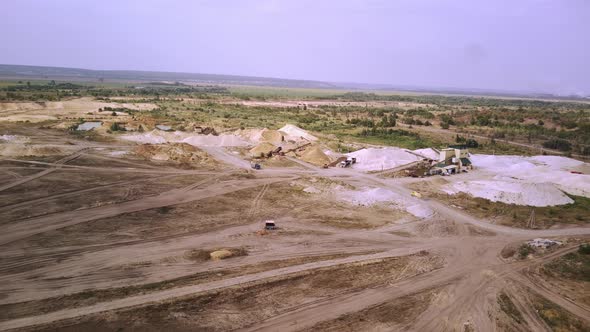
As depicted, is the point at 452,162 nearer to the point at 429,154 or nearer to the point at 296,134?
the point at 429,154

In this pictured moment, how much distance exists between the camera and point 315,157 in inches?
1900

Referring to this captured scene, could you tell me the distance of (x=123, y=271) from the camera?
20047 millimetres

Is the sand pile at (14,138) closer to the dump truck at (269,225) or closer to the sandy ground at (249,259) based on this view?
the sandy ground at (249,259)

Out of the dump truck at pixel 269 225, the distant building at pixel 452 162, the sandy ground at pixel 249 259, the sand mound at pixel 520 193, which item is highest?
the distant building at pixel 452 162

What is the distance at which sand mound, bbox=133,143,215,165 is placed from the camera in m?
46.2

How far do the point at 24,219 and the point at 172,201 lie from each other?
33.8 feet

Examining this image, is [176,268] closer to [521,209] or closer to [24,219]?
[24,219]

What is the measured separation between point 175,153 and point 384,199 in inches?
1066

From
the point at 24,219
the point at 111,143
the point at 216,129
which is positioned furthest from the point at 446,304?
the point at 216,129

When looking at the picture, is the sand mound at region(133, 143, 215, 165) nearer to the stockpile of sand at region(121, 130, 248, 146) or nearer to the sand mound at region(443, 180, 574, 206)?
the stockpile of sand at region(121, 130, 248, 146)

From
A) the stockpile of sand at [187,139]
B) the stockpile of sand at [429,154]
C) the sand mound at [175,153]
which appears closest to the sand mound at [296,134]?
the stockpile of sand at [187,139]

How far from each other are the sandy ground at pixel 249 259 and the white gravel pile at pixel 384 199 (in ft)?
0.61

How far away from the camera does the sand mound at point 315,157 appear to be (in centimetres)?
4758

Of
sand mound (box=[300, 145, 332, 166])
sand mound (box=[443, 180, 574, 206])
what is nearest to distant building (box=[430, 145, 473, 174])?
sand mound (box=[443, 180, 574, 206])
